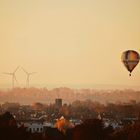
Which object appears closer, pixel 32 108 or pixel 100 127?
pixel 100 127

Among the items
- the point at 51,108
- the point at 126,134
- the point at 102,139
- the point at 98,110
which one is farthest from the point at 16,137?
the point at 51,108

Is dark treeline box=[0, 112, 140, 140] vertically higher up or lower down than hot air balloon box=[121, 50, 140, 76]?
lower down

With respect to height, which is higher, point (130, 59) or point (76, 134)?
point (130, 59)

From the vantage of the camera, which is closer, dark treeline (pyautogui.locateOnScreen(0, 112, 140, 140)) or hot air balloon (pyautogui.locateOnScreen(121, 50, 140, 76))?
dark treeline (pyautogui.locateOnScreen(0, 112, 140, 140))

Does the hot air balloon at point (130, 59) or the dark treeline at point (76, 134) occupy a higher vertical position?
the hot air balloon at point (130, 59)

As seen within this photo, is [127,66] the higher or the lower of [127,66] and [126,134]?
the higher

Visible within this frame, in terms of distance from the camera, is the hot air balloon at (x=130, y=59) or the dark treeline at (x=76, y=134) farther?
the hot air balloon at (x=130, y=59)

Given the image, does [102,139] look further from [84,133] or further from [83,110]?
[83,110]

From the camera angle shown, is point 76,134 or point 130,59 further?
point 130,59
